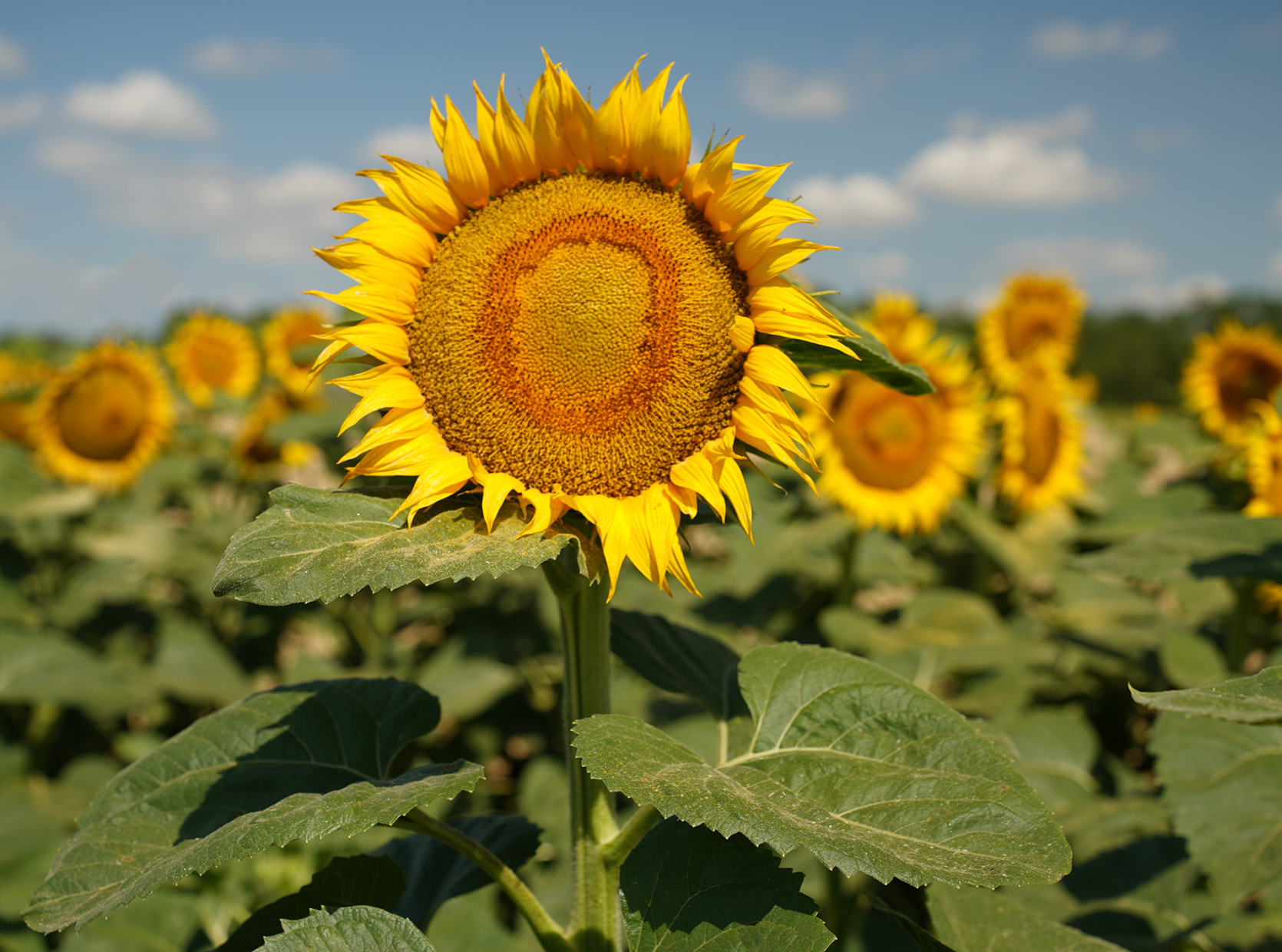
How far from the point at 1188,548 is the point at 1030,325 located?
5.17 meters

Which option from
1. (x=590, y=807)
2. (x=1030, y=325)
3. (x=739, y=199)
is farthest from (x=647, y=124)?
(x=1030, y=325)

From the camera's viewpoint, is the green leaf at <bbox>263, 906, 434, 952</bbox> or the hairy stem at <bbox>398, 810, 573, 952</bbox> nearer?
the green leaf at <bbox>263, 906, 434, 952</bbox>

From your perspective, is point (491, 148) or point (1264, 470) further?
point (1264, 470)

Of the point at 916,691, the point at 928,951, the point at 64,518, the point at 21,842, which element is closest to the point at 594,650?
the point at 916,691

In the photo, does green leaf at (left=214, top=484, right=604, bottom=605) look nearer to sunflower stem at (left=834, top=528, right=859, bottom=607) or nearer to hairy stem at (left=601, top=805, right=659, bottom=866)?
hairy stem at (left=601, top=805, right=659, bottom=866)

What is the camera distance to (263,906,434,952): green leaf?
1140 millimetres

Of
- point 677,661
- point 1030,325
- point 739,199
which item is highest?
point 1030,325

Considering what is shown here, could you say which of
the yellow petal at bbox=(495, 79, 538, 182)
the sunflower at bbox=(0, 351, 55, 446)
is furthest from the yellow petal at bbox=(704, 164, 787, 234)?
the sunflower at bbox=(0, 351, 55, 446)

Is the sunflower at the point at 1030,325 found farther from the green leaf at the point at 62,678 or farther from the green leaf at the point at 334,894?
the green leaf at the point at 334,894

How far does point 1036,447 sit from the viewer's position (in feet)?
17.2

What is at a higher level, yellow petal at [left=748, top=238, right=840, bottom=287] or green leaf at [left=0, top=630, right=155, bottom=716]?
yellow petal at [left=748, top=238, right=840, bottom=287]

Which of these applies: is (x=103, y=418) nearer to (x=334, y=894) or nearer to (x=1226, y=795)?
(x=334, y=894)

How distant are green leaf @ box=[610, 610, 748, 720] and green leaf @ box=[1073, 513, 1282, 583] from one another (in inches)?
46.3

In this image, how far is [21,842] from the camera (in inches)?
142
